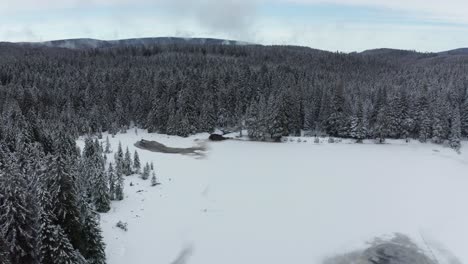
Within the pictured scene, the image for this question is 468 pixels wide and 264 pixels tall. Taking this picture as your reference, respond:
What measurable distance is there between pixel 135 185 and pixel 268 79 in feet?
241

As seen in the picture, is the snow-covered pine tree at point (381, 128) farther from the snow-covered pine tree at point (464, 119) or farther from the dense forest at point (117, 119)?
the snow-covered pine tree at point (464, 119)

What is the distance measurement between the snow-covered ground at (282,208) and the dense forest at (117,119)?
5415mm

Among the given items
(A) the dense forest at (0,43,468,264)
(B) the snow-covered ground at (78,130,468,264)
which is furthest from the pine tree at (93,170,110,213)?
(B) the snow-covered ground at (78,130,468,264)

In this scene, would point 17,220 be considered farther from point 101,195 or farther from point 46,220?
point 101,195

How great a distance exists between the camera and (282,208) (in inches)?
1491

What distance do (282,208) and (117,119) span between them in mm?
58953

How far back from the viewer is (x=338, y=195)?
1657 inches

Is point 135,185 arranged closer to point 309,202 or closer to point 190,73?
point 309,202

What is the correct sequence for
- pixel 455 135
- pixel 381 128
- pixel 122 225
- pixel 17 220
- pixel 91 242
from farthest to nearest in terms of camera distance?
pixel 381 128
pixel 455 135
pixel 122 225
pixel 91 242
pixel 17 220

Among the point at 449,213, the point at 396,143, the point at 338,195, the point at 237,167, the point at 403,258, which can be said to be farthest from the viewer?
the point at 396,143

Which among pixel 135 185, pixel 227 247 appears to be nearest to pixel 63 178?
pixel 227 247

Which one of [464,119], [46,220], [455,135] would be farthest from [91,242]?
[464,119]

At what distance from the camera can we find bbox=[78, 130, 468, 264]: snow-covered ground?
29.5 meters

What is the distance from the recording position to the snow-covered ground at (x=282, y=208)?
29.5m
